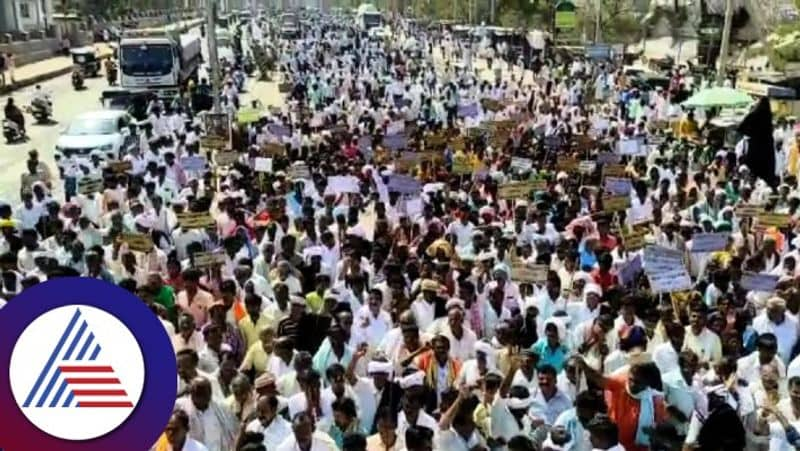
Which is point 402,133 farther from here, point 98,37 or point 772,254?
point 98,37

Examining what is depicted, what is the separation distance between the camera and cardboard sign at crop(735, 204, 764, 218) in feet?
34.9

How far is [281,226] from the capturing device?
1041 centimetres

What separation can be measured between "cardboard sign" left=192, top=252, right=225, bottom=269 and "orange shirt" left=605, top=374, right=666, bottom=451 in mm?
4001

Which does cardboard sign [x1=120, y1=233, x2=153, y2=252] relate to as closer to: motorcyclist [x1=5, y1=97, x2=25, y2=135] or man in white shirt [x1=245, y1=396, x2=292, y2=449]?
man in white shirt [x1=245, y1=396, x2=292, y2=449]

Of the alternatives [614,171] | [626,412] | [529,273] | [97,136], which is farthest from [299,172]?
[97,136]

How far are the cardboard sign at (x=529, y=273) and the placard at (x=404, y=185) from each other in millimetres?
3648

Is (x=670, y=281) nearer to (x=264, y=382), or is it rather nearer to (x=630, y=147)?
(x=264, y=382)

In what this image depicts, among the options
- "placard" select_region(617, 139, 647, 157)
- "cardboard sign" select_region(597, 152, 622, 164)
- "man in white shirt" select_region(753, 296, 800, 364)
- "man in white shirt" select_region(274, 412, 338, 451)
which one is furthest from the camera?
"placard" select_region(617, 139, 647, 157)

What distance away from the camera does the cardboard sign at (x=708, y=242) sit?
955 cm

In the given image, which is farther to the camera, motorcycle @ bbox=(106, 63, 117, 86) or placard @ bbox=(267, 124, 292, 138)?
motorcycle @ bbox=(106, 63, 117, 86)

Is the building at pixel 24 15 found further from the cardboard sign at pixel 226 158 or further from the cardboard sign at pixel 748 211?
the cardboard sign at pixel 748 211

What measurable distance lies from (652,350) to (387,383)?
1.89 metres

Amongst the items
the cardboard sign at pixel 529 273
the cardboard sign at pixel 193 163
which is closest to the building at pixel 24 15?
the cardboard sign at pixel 193 163

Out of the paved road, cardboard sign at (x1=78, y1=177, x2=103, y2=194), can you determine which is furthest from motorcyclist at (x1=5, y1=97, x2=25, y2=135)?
cardboard sign at (x1=78, y1=177, x2=103, y2=194)
